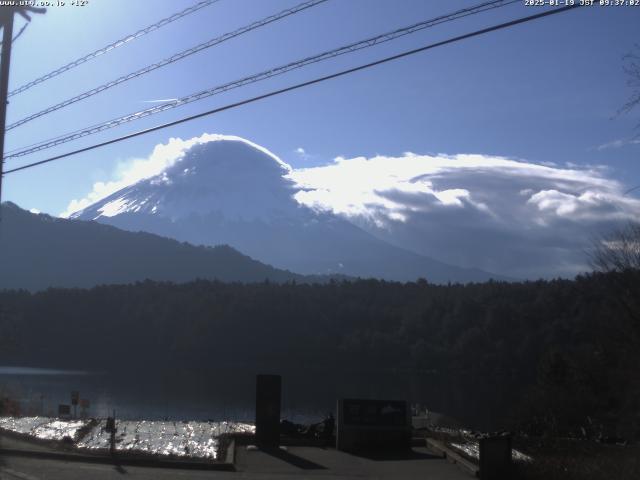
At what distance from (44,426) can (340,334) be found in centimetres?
8529

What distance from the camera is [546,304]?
76.8 metres

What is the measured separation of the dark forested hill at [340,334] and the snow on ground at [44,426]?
29.8m

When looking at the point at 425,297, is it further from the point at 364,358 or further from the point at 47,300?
the point at 47,300

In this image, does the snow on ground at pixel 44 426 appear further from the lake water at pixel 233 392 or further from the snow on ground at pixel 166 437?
the lake water at pixel 233 392

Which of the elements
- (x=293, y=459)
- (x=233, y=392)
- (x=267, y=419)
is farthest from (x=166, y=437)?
(x=233, y=392)

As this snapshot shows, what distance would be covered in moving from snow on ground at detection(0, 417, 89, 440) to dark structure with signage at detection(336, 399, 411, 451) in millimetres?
6087

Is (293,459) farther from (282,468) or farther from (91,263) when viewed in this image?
(91,263)

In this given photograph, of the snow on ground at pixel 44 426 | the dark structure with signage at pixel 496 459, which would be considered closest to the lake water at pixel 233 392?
the snow on ground at pixel 44 426

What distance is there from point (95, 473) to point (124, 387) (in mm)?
54465

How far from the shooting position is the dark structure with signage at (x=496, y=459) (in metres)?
13.7

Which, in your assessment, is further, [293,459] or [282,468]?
[293,459]

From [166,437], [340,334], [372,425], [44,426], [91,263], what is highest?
[91,263]

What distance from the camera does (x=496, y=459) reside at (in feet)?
45.3

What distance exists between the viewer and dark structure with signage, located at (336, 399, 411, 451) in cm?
1853
